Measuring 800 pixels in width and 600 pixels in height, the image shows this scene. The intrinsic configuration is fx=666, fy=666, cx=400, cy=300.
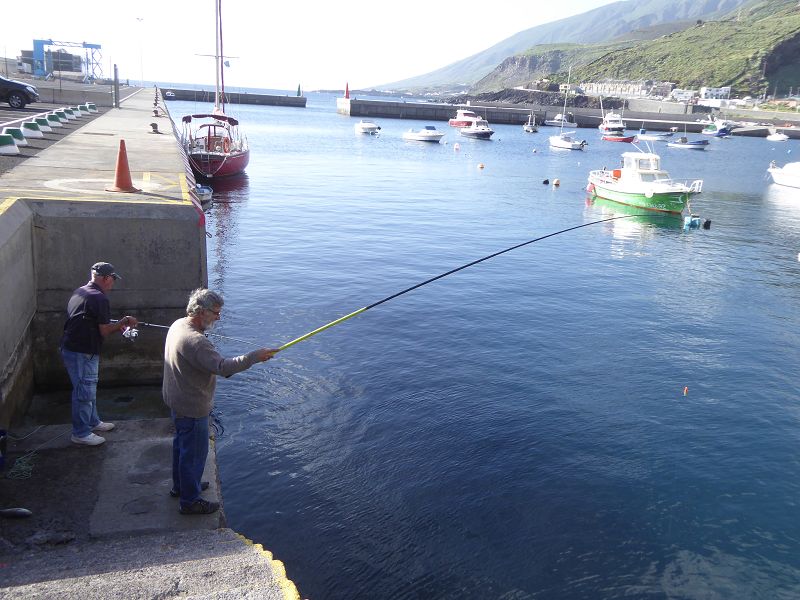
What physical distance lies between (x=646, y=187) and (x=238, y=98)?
11455cm

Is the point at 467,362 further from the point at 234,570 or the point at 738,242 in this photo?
the point at 738,242

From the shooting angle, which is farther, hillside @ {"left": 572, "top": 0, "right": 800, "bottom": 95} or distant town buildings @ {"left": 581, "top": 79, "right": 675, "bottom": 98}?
hillside @ {"left": 572, "top": 0, "right": 800, "bottom": 95}

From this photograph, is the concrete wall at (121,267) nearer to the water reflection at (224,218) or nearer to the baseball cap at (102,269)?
the baseball cap at (102,269)

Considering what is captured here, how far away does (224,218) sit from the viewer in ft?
90.7

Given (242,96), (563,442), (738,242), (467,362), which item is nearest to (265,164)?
(738,242)

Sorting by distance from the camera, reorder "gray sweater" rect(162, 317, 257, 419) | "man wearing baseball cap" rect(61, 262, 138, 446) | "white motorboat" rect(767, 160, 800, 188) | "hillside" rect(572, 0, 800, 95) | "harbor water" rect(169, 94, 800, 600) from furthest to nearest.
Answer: "hillside" rect(572, 0, 800, 95), "white motorboat" rect(767, 160, 800, 188), "harbor water" rect(169, 94, 800, 600), "man wearing baseball cap" rect(61, 262, 138, 446), "gray sweater" rect(162, 317, 257, 419)

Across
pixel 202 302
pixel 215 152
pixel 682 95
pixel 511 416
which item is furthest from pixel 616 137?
pixel 202 302

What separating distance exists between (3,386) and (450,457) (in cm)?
576

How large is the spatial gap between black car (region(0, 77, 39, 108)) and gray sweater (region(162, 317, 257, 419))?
3207 centimetres

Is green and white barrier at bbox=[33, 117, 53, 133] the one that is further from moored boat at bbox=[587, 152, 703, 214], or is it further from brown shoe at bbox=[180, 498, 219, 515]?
moored boat at bbox=[587, 152, 703, 214]

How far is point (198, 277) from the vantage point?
32.3 feet

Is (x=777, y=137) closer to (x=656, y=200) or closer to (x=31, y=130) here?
(x=656, y=200)

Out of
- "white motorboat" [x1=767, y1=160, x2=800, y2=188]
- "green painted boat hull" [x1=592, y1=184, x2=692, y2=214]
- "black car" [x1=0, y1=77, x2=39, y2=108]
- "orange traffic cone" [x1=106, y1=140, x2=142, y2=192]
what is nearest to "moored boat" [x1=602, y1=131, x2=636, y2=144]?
"white motorboat" [x1=767, y1=160, x2=800, y2=188]

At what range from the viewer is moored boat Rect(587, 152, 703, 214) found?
3350 cm
